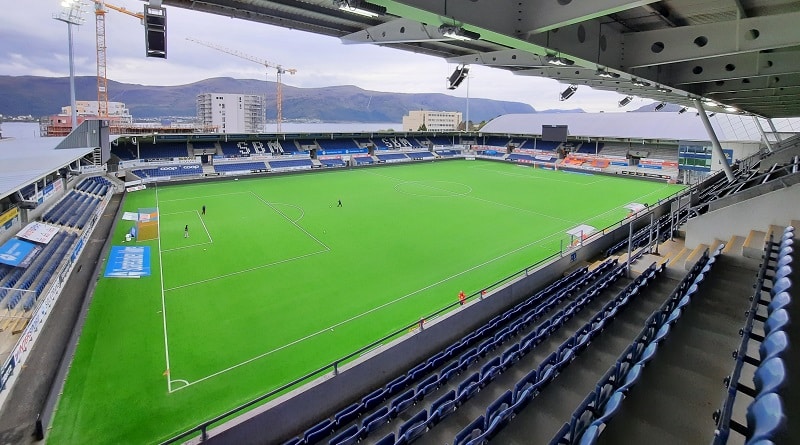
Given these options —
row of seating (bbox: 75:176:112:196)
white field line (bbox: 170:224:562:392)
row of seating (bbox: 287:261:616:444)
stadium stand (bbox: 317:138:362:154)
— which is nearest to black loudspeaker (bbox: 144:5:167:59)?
row of seating (bbox: 287:261:616:444)

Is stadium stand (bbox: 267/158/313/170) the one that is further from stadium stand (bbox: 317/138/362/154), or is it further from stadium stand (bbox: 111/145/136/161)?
stadium stand (bbox: 111/145/136/161)

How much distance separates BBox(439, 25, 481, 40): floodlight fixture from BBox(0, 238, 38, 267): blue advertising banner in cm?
1455

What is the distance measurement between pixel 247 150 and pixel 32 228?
29740mm

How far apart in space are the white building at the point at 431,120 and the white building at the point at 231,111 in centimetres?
4802

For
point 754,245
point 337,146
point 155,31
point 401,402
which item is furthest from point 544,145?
point 155,31

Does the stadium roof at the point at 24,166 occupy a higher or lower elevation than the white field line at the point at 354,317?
higher

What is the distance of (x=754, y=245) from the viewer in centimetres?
880

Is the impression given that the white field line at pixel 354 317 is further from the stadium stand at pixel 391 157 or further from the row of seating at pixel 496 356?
the stadium stand at pixel 391 157

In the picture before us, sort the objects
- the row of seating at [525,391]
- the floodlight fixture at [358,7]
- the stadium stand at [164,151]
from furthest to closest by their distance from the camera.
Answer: the stadium stand at [164,151]
the row of seating at [525,391]
the floodlight fixture at [358,7]

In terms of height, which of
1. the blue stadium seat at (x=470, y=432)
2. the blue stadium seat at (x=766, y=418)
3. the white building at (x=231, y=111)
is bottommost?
the blue stadium seat at (x=470, y=432)

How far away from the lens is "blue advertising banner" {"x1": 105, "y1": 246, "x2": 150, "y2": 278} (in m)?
14.5

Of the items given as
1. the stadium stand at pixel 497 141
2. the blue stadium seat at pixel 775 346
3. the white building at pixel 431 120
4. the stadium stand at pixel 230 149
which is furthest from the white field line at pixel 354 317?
the white building at pixel 431 120

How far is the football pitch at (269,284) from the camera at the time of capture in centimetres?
841

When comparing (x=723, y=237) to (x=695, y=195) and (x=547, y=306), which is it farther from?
(x=695, y=195)
